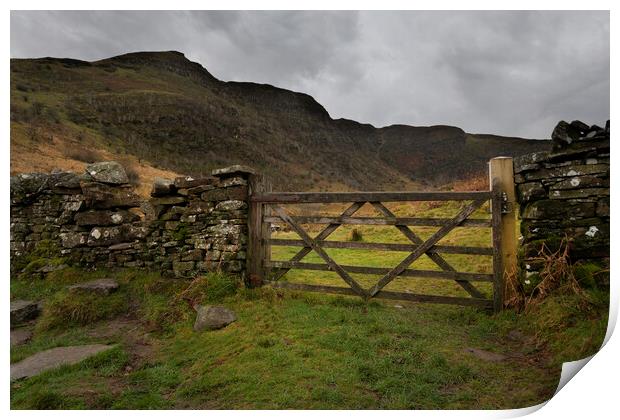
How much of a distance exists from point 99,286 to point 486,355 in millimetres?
6273

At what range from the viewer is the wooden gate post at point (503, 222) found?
16.0 feet

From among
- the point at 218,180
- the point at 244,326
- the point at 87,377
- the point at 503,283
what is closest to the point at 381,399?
the point at 244,326

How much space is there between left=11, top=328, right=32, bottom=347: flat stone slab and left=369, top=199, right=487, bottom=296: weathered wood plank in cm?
532

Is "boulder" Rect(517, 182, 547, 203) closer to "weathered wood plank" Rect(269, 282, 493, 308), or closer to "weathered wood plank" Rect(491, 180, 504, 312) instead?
"weathered wood plank" Rect(491, 180, 504, 312)

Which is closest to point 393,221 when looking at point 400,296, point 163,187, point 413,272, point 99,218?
Result: point 413,272

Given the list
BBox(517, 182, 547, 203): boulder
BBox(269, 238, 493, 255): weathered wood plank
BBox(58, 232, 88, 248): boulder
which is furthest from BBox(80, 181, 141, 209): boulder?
BBox(517, 182, 547, 203): boulder

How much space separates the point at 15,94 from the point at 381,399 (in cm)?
3864

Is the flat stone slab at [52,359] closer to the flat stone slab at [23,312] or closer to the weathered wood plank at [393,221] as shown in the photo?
the flat stone slab at [23,312]

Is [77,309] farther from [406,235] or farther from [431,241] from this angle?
[431,241]

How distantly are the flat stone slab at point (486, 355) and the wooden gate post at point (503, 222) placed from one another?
1217mm

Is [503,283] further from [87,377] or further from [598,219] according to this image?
[87,377]

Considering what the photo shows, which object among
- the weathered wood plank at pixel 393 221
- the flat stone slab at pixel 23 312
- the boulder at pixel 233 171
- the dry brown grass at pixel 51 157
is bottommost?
the flat stone slab at pixel 23 312

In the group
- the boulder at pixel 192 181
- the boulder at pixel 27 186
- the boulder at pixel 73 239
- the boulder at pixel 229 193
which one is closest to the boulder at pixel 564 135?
the boulder at pixel 229 193

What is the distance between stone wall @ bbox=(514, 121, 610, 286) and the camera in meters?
4.35
